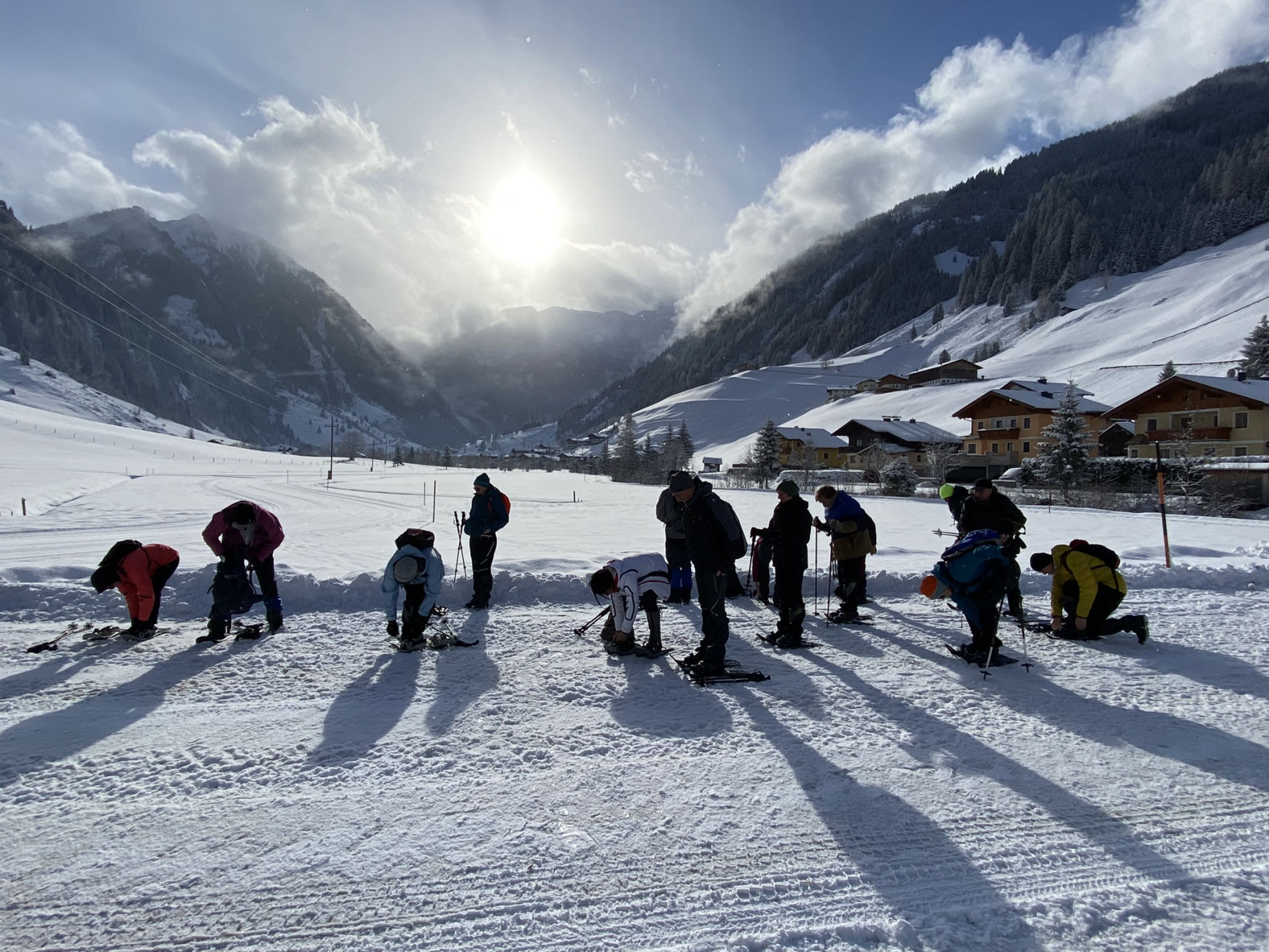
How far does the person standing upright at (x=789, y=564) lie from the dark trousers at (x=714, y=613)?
1.13 metres

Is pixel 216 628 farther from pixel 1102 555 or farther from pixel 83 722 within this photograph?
pixel 1102 555

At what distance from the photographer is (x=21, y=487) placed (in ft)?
79.0

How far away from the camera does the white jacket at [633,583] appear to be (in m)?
5.69

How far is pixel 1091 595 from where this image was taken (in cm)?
605

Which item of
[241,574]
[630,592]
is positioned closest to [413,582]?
[241,574]

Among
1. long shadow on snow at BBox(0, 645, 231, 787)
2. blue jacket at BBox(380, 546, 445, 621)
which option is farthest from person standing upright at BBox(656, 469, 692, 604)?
long shadow on snow at BBox(0, 645, 231, 787)

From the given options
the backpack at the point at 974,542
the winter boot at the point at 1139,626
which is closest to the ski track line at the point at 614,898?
the backpack at the point at 974,542

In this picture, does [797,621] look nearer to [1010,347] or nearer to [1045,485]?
[1045,485]

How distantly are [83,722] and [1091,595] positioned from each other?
8.83m

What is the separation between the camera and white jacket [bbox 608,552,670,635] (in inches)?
224

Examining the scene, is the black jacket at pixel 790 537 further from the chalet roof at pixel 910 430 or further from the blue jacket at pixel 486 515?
the chalet roof at pixel 910 430

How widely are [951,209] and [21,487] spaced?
718 feet

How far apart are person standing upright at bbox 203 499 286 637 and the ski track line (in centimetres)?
383

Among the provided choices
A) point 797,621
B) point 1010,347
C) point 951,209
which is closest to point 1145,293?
point 1010,347
